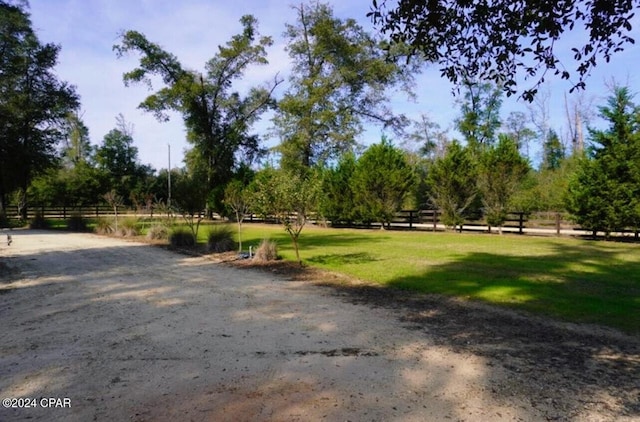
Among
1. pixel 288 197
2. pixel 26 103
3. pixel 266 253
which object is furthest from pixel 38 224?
pixel 288 197

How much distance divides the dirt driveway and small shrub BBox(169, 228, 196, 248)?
8.32 metres

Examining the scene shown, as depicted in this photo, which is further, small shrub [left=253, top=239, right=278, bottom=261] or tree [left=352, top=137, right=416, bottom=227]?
tree [left=352, top=137, right=416, bottom=227]

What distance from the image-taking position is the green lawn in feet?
22.4

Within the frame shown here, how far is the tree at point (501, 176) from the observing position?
69.7ft

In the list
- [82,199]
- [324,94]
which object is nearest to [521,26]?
[324,94]

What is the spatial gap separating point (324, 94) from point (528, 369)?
1154 inches

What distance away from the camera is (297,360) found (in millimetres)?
4402

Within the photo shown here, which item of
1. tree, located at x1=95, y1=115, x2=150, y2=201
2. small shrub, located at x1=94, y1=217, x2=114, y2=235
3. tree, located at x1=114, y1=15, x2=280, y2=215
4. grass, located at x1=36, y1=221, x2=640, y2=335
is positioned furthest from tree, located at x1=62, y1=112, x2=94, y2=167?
grass, located at x1=36, y1=221, x2=640, y2=335

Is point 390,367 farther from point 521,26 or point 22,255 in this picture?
point 22,255

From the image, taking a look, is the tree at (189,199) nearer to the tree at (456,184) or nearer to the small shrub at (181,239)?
the small shrub at (181,239)

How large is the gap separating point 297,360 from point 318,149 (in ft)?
97.0

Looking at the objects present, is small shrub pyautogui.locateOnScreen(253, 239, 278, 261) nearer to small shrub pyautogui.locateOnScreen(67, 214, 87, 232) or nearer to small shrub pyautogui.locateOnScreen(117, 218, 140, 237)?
small shrub pyautogui.locateOnScreen(117, 218, 140, 237)

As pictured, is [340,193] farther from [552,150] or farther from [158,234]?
[552,150]

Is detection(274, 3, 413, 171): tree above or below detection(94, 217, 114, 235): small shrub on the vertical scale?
above
